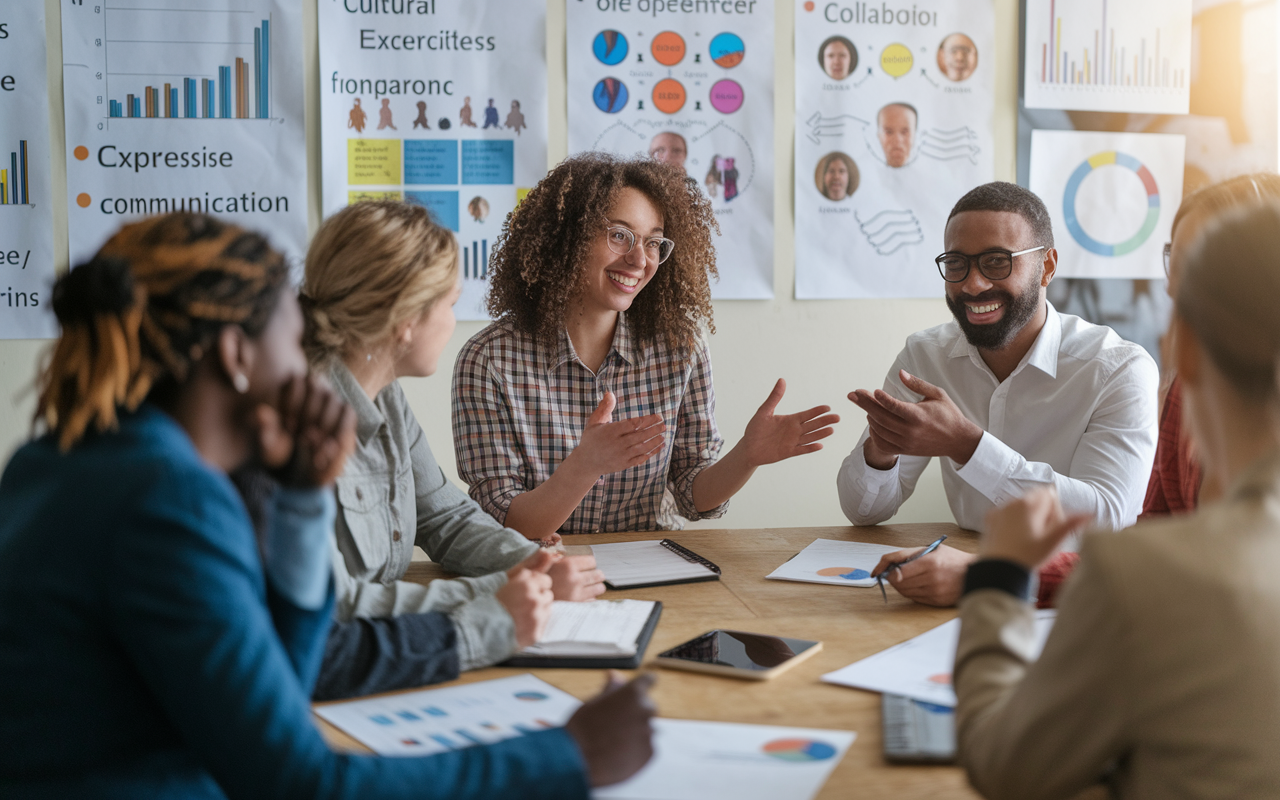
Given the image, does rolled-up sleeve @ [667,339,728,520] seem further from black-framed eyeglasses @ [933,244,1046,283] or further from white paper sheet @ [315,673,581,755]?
white paper sheet @ [315,673,581,755]

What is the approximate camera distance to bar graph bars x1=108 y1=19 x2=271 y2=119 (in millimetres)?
2707

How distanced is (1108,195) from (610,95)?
1.66 meters

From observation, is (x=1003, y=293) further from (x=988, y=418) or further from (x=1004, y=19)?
(x=1004, y=19)

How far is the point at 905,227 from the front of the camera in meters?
3.09

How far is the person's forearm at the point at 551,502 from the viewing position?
1922 millimetres

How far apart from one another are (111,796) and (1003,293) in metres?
1.92

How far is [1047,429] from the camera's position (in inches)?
84.0

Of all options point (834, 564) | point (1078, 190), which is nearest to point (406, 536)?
point (834, 564)

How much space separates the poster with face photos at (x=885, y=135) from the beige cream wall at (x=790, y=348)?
5 cm

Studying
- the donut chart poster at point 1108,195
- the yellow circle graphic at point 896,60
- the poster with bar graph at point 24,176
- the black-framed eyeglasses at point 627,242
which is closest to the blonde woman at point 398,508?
the black-framed eyeglasses at point 627,242

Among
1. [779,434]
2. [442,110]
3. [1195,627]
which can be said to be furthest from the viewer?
[442,110]

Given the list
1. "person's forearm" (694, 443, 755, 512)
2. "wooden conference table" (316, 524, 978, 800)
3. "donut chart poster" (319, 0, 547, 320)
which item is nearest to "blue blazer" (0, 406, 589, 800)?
"wooden conference table" (316, 524, 978, 800)

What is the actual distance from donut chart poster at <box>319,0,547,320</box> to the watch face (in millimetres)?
1755

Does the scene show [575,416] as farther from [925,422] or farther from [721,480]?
[925,422]
